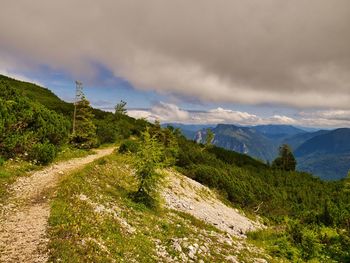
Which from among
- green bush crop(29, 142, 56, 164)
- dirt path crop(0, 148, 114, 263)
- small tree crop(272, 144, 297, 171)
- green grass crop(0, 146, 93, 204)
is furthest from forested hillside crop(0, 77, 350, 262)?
small tree crop(272, 144, 297, 171)

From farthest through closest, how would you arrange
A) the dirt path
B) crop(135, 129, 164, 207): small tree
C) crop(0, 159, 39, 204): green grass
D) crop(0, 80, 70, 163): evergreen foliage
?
1. crop(0, 80, 70, 163): evergreen foliage
2. crop(135, 129, 164, 207): small tree
3. crop(0, 159, 39, 204): green grass
4. the dirt path

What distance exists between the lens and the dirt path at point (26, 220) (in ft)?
34.2

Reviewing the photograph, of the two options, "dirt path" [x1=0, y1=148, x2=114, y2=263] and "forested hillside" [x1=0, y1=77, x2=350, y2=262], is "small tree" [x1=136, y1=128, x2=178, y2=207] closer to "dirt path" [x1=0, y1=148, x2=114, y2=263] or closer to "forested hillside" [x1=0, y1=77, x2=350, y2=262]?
"forested hillside" [x1=0, y1=77, x2=350, y2=262]

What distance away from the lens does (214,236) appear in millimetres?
19547

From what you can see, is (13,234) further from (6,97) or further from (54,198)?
(6,97)

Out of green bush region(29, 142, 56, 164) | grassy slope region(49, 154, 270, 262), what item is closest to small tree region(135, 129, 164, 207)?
grassy slope region(49, 154, 270, 262)

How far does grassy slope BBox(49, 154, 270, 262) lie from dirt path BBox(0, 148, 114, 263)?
0.49 meters

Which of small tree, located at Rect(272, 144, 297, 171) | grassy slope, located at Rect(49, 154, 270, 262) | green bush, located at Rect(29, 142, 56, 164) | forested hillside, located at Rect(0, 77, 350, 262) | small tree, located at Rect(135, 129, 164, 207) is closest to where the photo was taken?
grassy slope, located at Rect(49, 154, 270, 262)

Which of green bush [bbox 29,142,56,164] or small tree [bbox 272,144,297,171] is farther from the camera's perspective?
small tree [bbox 272,144,297,171]

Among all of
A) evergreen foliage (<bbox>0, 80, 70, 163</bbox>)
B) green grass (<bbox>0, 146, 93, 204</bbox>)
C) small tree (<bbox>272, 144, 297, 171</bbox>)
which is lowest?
small tree (<bbox>272, 144, 297, 171</bbox>)

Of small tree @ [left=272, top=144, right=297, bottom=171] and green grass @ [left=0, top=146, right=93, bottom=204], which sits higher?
green grass @ [left=0, top=146, right=93, bottom=204]

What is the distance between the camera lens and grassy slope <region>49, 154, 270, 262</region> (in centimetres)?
1156

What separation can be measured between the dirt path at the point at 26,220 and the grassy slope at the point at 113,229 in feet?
1.61

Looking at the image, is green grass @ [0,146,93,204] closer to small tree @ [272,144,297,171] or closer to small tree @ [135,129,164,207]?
small tree @ [135,129,164,207]
